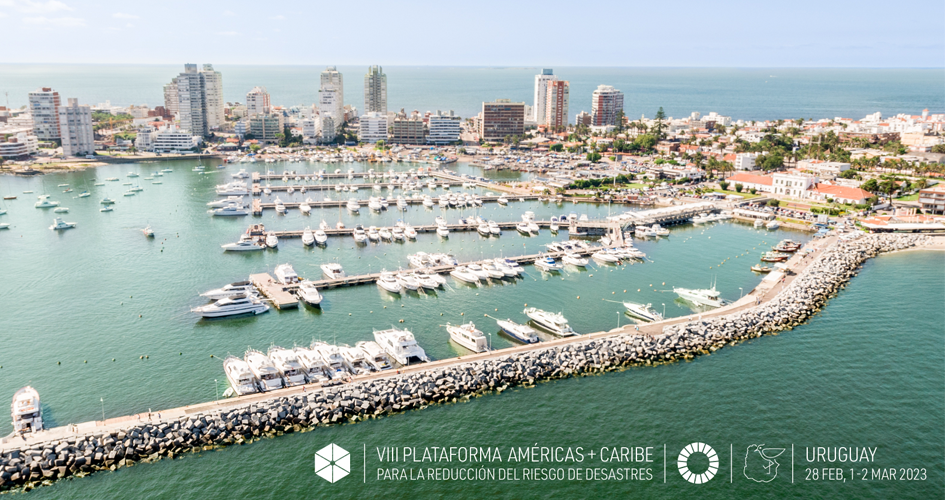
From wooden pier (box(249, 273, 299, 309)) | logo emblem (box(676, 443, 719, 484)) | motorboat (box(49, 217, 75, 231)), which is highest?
motorboat (box(49, 217, 75, 231))

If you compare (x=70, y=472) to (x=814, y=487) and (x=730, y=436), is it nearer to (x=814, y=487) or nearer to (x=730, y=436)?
(x=730, y=436)

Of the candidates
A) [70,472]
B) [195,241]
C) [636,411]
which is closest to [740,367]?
[636,411]

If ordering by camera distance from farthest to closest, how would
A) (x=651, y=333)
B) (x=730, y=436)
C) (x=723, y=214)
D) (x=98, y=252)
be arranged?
1. (x=723, y=214)
2. (x=98, y=252)
3. (x=651, y=333)
4. (x=730, y=436)

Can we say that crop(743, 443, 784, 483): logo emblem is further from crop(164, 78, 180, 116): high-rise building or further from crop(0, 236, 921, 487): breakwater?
crop(164, 78, 180, 116): high-rise building

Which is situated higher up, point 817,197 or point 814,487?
point 817,197

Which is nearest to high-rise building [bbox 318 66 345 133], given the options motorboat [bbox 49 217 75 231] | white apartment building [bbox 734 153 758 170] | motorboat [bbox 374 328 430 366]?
motorboat [bbox 49 217 75 231]

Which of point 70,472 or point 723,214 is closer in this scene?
point 70,472

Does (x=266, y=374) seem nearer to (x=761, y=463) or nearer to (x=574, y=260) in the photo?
(x=761, y=463)
